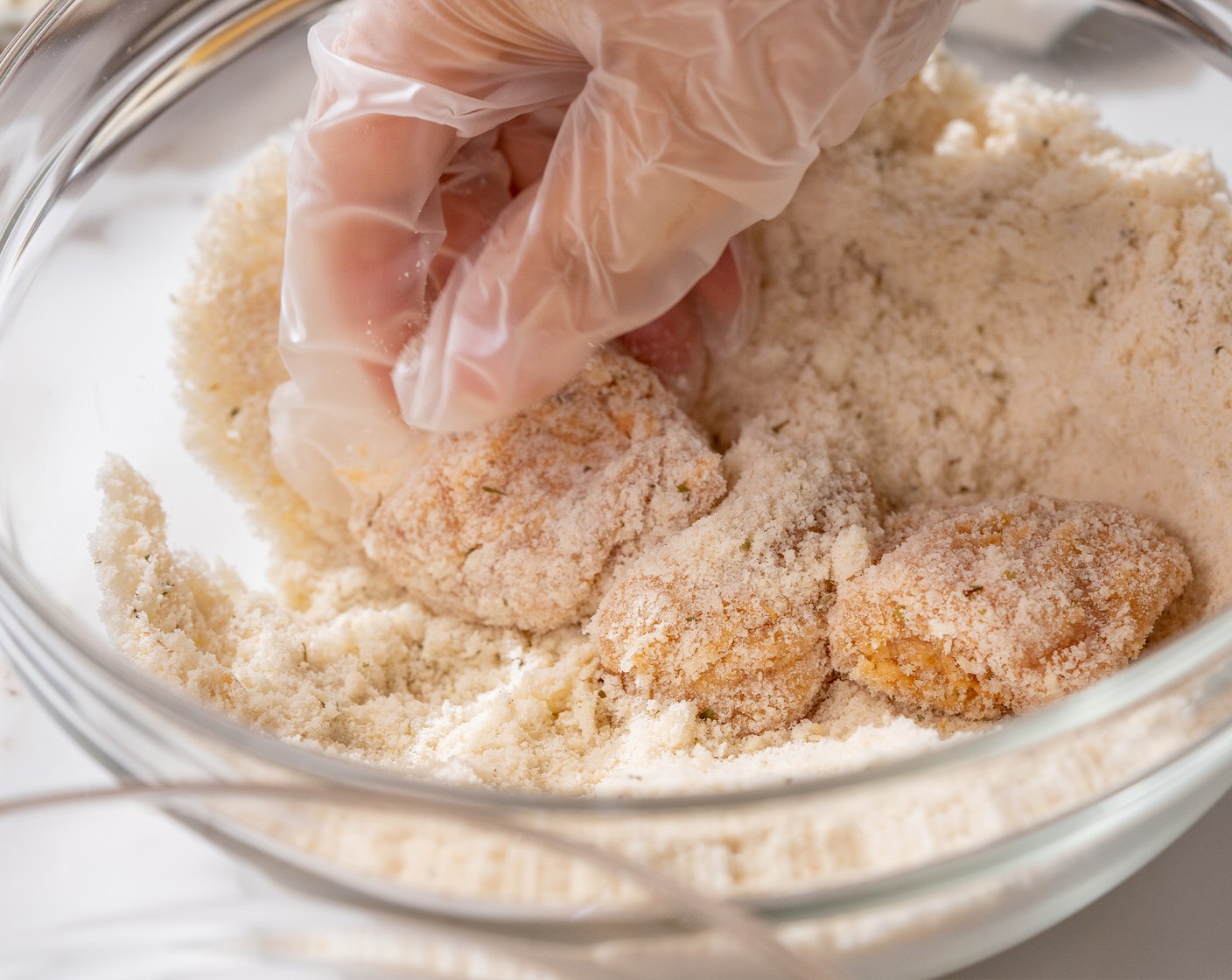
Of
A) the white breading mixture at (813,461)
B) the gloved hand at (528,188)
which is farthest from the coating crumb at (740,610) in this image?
the gloved hand at (528,188)

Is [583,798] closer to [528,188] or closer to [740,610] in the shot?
[740,610]

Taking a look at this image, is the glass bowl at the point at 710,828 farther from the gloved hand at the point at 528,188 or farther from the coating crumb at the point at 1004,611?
the gloved hand at the point at 528,188

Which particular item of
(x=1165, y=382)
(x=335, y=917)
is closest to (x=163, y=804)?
(x=335, y=917)

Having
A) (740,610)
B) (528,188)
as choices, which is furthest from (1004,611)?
(528,188)

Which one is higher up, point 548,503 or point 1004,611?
point 548,503

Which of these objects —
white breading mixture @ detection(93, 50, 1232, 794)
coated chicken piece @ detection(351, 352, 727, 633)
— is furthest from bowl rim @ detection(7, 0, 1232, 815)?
coated chicken piece @ detection(351, 352, 727, 633)

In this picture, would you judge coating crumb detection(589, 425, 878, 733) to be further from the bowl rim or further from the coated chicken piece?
the bowl rim

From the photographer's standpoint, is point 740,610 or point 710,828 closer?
point 710,828

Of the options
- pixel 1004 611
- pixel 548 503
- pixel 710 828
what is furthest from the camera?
pixel 548 503
